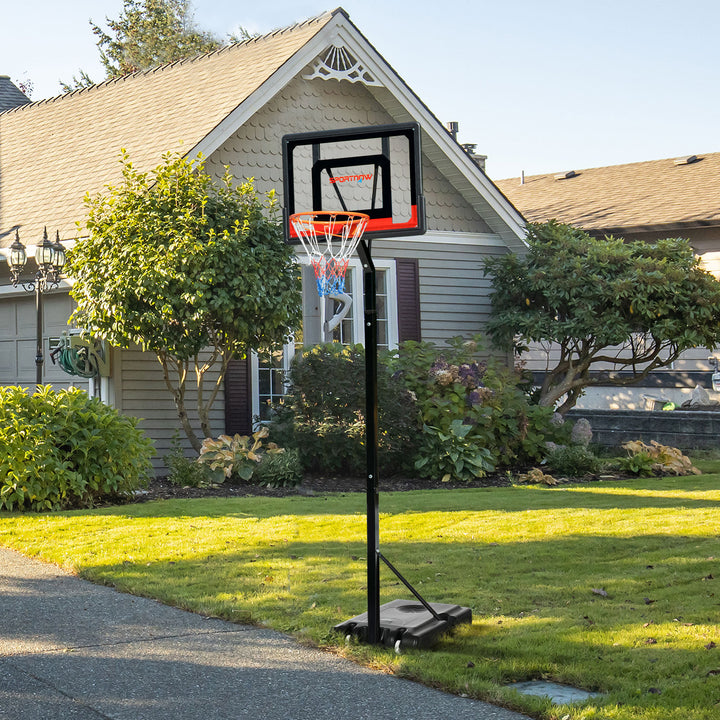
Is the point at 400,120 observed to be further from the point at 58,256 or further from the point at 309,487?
the point at 309,487

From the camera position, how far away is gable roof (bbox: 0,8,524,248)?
13711 millimetres

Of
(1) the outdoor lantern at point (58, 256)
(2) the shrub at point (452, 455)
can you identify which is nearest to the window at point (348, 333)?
(2) the shrub at point (452, 455)

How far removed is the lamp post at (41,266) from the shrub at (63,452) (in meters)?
2.24

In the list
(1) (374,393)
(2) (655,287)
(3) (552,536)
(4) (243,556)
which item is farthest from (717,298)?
(1) (374,393)

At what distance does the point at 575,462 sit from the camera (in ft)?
42.5

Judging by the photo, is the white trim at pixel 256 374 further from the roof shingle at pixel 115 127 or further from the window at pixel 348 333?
the roof shingle at pixel 115 127

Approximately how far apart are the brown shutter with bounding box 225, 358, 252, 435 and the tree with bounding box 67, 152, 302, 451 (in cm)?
126

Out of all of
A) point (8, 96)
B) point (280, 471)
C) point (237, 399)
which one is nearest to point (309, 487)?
point (280, 471)

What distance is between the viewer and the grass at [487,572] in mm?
4793

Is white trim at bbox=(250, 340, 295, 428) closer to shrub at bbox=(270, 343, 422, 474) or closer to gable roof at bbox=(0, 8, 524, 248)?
shrub at bbox=(270, 343, 422, 474)

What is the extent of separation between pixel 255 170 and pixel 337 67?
2030mm

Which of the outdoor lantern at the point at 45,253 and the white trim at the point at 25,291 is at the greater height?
the outdoor lantern at the point at 45,253

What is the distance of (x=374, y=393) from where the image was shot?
18.0ft

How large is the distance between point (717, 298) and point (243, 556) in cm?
930
